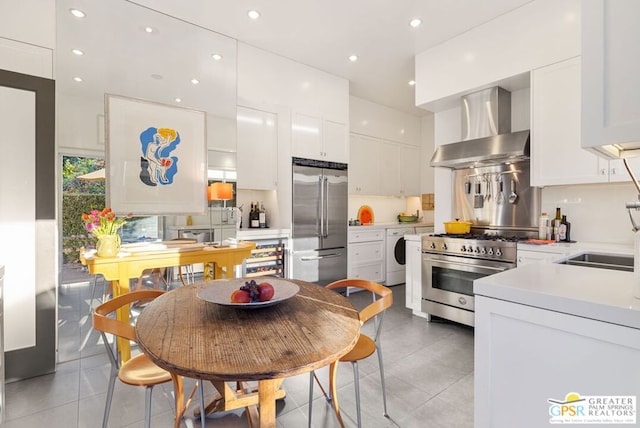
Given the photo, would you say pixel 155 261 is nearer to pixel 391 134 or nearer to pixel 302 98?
pixel 302 98

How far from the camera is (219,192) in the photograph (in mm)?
3176

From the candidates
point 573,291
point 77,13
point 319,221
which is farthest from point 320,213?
point 573,291

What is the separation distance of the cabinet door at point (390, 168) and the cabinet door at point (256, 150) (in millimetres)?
2229

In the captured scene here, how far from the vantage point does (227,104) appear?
11.1 ft

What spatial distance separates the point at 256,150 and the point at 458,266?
2.57m

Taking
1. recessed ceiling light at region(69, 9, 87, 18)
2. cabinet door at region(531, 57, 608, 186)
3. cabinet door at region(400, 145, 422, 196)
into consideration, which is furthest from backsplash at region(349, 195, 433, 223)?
recessed ceiling light at region(69, 9, 87, 18)

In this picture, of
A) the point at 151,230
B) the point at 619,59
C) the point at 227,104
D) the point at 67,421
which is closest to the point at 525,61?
the point at 619,59

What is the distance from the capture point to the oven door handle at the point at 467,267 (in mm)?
2839

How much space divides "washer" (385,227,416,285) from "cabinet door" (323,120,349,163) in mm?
1431

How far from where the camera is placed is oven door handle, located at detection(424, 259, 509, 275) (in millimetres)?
2839

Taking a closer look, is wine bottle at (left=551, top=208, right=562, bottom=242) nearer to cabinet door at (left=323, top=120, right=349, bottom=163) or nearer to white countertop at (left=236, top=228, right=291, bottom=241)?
cabinet door at (left=323, top=120, right=349, bottom=163)

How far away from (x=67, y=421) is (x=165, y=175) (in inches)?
77.7

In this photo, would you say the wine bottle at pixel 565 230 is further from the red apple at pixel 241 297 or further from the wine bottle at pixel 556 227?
the red apple at pixel 241 297

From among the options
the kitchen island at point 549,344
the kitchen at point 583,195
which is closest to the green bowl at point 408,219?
the kitchen at point 583,195
